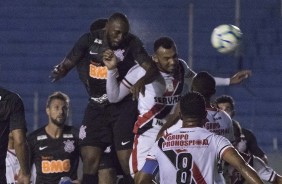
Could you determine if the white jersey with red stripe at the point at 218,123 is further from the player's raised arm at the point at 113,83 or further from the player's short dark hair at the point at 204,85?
the player's raised arm at the point at 113,83

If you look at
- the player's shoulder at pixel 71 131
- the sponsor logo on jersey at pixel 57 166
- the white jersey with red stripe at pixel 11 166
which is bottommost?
the white jersey with red stripe at pixel 11 166

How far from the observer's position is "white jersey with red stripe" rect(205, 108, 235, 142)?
994 centimetres

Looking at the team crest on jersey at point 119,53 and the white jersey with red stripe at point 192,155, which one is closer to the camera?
the white jersey with red stripe at point 192,155

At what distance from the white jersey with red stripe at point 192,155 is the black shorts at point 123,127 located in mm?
2886

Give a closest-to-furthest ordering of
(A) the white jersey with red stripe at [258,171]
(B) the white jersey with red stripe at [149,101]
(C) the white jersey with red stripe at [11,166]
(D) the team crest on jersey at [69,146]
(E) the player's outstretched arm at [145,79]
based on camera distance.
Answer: (E) the player's outstretched arm at [145,79], (A) the white jersey with red stripe at [258,171], (B) the white jersey with red stripe at [149,101], (D) the team crest on jersey at [69,146], (C) the white jersey with red stripe at [11,166]

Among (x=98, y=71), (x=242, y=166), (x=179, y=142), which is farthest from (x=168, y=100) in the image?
(x=242, y=166)

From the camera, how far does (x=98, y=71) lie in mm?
11156

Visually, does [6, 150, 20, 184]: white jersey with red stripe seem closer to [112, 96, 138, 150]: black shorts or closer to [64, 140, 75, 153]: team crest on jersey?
[64, 140, 75, 153]: team crest on jersey

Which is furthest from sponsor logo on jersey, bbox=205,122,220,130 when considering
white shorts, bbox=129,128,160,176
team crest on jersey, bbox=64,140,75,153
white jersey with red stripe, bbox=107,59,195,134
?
team crest on jersey, bbox=64,140,75,153

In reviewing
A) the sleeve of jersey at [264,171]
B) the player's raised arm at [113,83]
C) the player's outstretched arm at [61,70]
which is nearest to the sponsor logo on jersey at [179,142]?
the sleeve of jersey at [264,171]

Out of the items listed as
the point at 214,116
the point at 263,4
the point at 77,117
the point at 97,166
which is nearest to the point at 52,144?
the point at 97,166

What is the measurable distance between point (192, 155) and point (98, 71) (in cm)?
302

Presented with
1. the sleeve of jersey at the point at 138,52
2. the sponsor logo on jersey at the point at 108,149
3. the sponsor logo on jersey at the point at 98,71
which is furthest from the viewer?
the sponsor logo on jersey at the point at 108,149

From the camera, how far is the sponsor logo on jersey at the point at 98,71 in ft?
36.5
